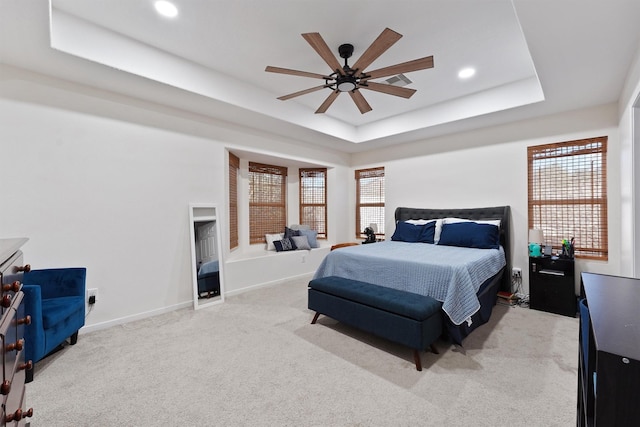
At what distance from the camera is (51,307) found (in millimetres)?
2314

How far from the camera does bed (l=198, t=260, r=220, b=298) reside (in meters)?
3.71

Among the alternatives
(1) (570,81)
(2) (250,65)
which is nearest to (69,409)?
(2) (250,65)

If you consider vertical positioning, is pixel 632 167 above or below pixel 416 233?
above

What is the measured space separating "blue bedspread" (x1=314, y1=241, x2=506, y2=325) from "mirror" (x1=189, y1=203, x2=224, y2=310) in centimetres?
147

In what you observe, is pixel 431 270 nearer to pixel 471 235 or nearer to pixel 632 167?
pixel 471 235

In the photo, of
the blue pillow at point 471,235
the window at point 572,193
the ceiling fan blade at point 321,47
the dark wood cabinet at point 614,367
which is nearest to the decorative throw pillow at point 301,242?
the blue pillow at point 471,235

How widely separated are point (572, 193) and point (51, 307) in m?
5.90

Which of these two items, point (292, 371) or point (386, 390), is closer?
point (386, 390)

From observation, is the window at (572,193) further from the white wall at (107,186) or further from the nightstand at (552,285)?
the white wall at (107,186)

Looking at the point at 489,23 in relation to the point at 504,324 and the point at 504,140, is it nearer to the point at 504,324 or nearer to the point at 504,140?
the point at 504,140

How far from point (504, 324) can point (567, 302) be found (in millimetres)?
956

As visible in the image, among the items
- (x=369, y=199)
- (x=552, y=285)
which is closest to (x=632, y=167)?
(x=552, y=285)

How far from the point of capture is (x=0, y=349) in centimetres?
86

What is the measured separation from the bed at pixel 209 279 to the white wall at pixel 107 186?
15 centimetres
